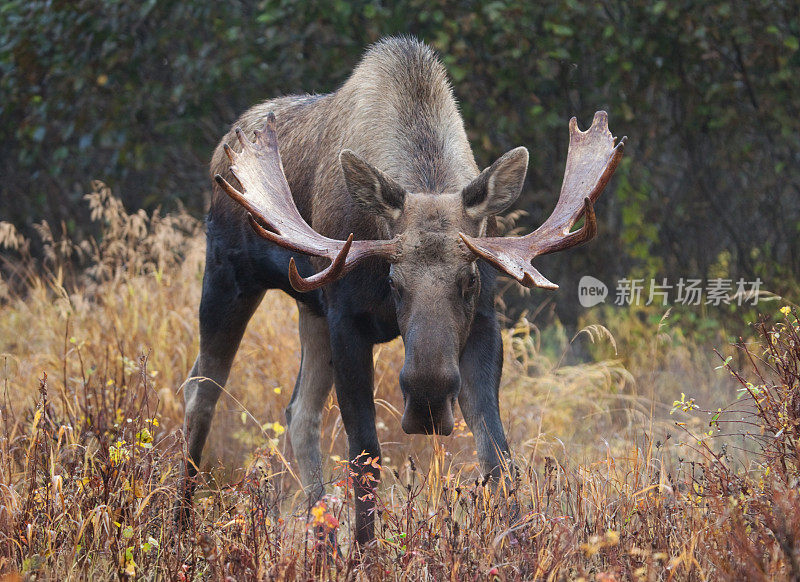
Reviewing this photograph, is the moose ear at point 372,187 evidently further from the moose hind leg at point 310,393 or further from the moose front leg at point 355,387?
the moose hind leg at point 310,393

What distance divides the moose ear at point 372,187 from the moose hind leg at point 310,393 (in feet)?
4.18

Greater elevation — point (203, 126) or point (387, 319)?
point (203, 126)

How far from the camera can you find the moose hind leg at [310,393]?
5.10m

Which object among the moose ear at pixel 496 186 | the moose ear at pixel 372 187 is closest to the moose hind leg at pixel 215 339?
the moose ear at pixel 372 187

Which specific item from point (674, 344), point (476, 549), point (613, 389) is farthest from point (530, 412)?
point (476, 549)

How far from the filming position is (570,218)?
3.80m

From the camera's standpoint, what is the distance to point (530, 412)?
6.12m

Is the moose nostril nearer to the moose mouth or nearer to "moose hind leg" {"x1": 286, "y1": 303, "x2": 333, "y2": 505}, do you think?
the moose mouth

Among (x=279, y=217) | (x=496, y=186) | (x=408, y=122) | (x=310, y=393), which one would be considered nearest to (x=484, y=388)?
(x=496, y=186)

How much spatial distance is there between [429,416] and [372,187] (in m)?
0.84

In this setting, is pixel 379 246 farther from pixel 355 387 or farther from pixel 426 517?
pixel 426 517

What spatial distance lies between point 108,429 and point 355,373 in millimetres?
957

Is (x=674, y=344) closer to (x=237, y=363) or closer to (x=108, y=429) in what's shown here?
(x=237, y=363)

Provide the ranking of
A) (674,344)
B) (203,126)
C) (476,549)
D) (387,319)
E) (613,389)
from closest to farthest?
(476,549)
(387,319)
(613,389)
(674,344)
(203,126)
